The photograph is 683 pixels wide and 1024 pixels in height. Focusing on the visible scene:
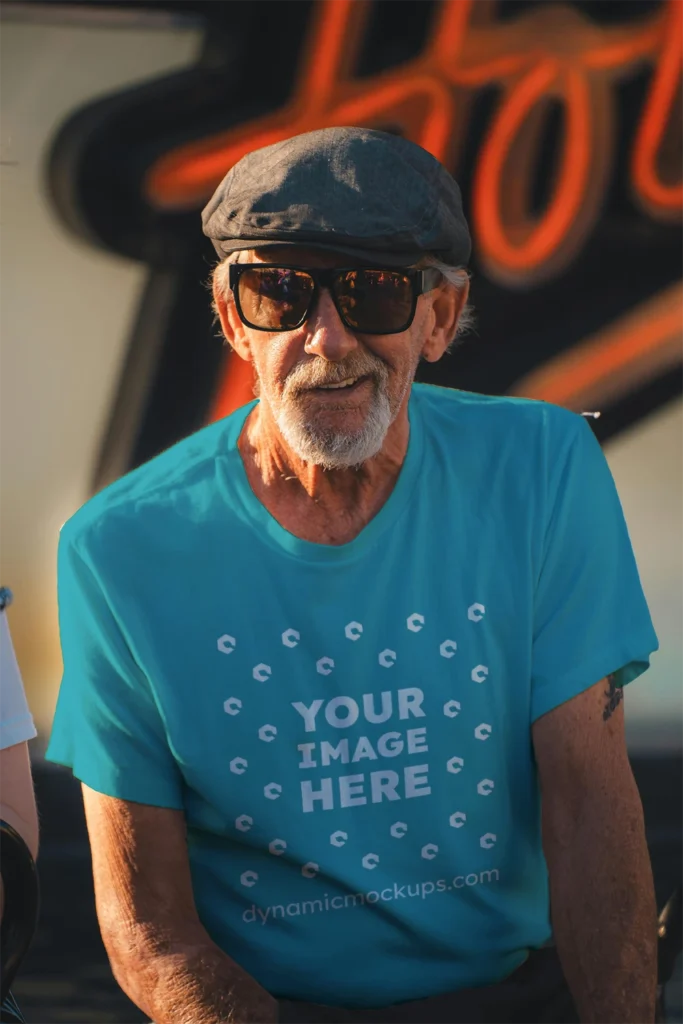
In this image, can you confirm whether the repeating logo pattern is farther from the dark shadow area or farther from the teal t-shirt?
the dark shadow area

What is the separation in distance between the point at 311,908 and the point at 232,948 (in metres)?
0.13

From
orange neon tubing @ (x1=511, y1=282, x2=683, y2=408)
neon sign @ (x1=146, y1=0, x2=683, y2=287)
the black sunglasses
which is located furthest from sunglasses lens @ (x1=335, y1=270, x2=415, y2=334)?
orange neon tubing @ (x1=511, y1=282, x2=683, y2=408)

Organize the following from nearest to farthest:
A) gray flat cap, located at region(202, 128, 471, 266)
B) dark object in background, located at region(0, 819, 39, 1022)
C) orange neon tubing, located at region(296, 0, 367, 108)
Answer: dark object in background, located at region(0, 819, 39, 1022) → gray flat cap, located at region(202, 128, 471, 266) → orange neon tubing, located at region(296, 0, 367, 108)

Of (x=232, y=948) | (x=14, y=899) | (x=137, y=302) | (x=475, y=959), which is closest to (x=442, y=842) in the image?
(x=475, y=959)

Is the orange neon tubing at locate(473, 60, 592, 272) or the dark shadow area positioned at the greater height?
the orange neon tubing at locate(473, 60, 592, 272)

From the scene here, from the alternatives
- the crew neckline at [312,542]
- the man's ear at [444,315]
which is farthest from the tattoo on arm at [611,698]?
the man's ear at [444,315]

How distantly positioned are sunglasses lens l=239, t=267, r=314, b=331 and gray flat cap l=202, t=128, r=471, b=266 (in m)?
0.04

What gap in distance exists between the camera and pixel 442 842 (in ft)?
6.03

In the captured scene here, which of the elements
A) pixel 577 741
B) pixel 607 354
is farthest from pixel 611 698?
pixel 607 354

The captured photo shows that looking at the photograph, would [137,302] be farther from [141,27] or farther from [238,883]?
[238,883]

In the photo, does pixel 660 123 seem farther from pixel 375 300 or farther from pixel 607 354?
pixel 375 300

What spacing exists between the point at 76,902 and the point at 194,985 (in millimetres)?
1719

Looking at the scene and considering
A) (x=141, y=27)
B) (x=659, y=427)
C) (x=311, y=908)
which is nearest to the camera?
(x=311, y=908)

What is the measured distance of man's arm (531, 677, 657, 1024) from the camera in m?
1.80
